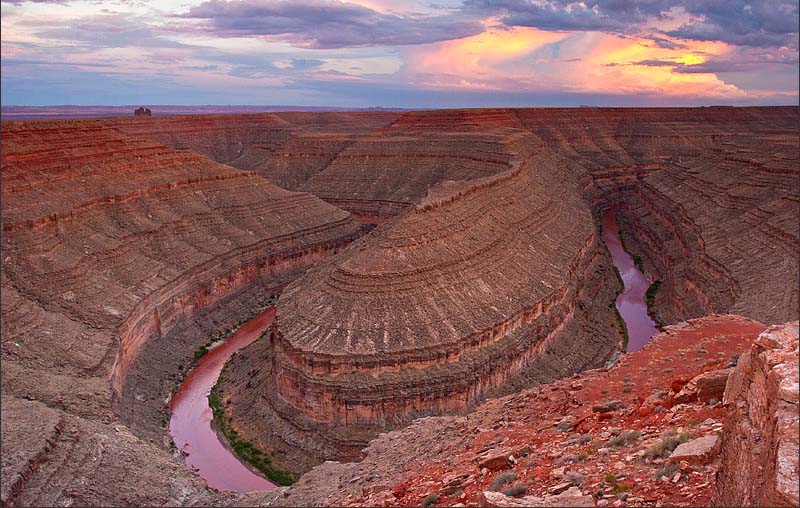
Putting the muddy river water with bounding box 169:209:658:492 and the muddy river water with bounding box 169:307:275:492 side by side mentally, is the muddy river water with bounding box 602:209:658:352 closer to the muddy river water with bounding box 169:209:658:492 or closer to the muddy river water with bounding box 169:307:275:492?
the muddy river water with bounding box 169:209:658:492

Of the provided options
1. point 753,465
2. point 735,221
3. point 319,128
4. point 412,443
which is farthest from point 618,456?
point 319,128

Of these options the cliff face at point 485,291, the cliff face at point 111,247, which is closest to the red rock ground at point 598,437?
the cliff face at point 485,291

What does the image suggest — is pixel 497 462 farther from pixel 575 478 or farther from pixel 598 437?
pixel 575 478

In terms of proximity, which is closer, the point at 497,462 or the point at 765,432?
the point at 765,432

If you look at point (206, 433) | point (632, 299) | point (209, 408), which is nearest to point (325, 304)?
point (209, 408)

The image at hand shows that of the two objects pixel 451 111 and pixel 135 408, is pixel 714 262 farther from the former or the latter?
pixel 451 111

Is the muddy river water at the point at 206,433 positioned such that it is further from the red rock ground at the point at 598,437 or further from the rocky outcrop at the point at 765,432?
the rocky outcrop at the point at 765,432

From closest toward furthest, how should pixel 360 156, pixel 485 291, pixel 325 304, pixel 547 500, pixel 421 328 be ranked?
pixel 547 500, pixel 421 328, pixel 325 304, pixel 485 291, pixel 360 156

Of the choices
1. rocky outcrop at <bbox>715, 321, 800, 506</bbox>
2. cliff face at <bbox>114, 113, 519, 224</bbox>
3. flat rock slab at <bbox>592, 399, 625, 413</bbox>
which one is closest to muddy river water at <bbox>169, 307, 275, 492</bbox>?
flat rock slab at <bbox>592, 399, 625, 413</bbox>
